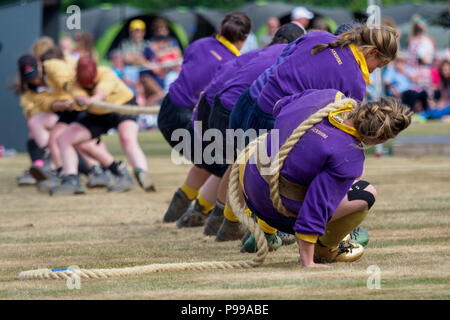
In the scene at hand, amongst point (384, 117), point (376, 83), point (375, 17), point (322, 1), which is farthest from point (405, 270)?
point (322, 1)

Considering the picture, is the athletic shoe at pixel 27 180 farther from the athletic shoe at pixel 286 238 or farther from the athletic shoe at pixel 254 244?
the athletic shoe at pixel 254 244

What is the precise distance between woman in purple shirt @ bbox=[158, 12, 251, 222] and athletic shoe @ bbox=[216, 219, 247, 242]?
1.13m

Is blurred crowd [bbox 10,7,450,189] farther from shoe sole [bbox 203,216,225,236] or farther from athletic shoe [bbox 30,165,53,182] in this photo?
shoe sole [bbox 203,216,225,236]

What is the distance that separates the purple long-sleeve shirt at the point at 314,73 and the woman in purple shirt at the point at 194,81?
1.44 meters

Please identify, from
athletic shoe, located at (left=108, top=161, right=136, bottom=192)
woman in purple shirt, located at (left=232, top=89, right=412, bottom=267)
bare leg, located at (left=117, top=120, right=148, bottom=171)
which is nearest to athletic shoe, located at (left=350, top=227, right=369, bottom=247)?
woman in purple shirt, located at (left=232, top=89, right=412, bottom=267)

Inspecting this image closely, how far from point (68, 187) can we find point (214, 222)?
12.5 feet

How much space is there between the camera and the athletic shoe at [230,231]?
6141 mm

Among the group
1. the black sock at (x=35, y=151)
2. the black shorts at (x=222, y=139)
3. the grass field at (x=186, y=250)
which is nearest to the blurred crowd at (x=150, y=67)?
the black sock at (x=35, y=151)

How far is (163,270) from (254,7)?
23749 mm

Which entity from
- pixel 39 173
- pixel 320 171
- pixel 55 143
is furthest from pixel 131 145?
pixel 320 171

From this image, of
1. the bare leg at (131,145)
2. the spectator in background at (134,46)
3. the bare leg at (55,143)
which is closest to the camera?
the bare leg at (131,145)

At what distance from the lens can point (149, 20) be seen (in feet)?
92.3

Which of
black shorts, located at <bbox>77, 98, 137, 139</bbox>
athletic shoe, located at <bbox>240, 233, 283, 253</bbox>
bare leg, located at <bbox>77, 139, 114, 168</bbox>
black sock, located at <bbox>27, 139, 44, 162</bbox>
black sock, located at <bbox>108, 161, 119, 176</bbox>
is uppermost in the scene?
athletic shoe, located at <bbox>240, 233, 283, 253</bbox>

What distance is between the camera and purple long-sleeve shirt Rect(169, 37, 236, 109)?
715cm
